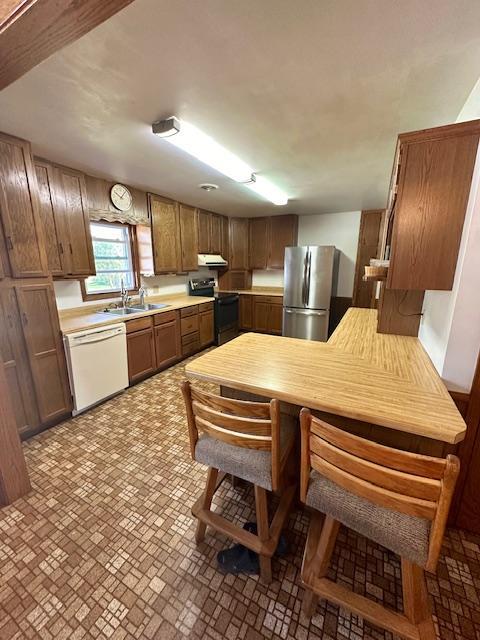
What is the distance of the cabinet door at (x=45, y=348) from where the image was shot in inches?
80.7

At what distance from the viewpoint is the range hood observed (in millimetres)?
4373

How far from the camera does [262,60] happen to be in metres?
1.15

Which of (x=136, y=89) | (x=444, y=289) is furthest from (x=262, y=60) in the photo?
(x=444, y=289)

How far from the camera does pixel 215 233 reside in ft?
15.4

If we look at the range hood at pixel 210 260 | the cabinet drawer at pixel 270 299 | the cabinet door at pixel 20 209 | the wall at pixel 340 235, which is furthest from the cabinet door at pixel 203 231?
the cabinet door at pixel 20 209

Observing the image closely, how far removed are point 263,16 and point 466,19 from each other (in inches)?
30.0

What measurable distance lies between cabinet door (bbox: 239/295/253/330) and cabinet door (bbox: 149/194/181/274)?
5.43 ft

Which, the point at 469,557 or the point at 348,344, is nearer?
the point at 469,557

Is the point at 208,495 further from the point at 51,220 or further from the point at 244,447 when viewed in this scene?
the point at 51,220

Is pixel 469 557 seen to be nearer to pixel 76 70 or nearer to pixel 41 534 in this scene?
pixel 41 534

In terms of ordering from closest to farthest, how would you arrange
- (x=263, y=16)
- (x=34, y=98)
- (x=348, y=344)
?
(x=263, y=16), (x=34, y=98), (x=348, y=344)

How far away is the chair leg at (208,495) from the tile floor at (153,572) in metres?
0.07

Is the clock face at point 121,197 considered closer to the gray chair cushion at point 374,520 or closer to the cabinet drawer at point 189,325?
the cabinet drawer at point 189,325

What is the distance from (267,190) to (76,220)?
2.18 meters
